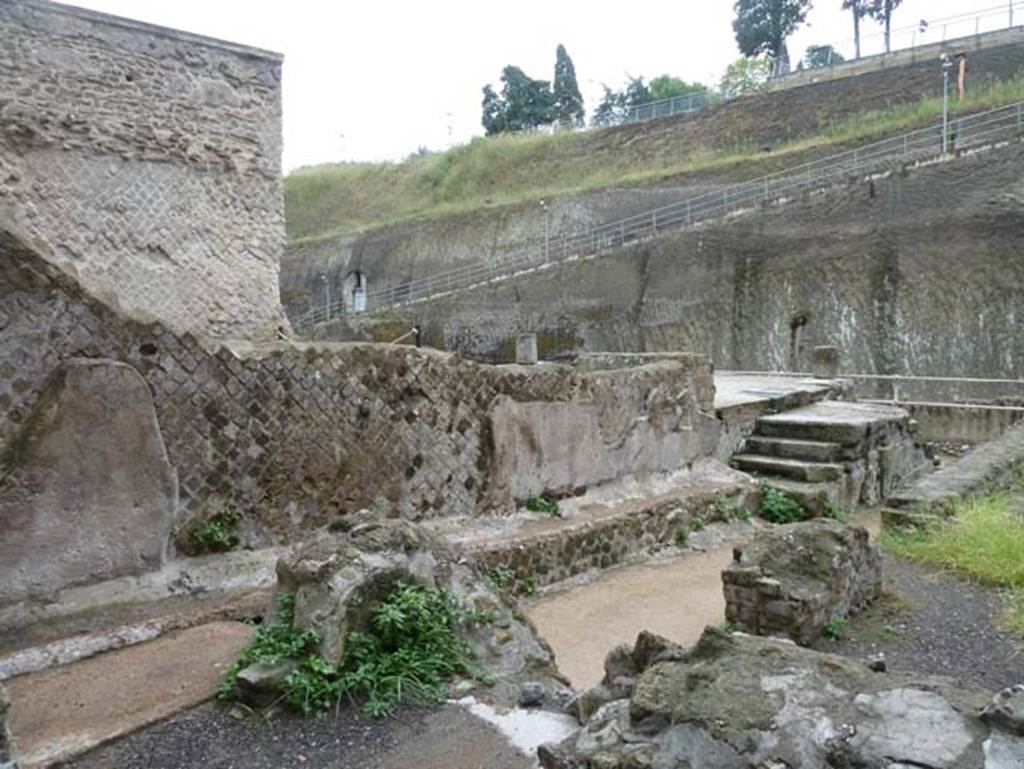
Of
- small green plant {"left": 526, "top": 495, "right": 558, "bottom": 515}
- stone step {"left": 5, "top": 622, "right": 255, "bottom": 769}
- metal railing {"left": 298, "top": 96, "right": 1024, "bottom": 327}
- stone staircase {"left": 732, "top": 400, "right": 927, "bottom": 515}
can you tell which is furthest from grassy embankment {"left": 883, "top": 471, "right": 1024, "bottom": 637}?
metal railing {"left": 298, "top": 96, "right": 1024, "bottom": 327}

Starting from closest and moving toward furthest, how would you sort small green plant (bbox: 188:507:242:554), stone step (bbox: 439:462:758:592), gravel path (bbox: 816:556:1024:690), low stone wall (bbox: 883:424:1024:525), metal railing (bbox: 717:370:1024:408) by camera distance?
gravel path (bbox: 816:556:1024:690), small green plant (bbox: 188:507:242:554), stone step (bbox: 439:462:758:592), low stone wall (bbox: 883:424:1024:525), metal railing (bbox: 717:370:1024:408)

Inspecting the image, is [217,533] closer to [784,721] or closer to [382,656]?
[382,656]

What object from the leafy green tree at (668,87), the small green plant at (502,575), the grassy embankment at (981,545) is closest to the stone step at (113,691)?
the small green plant at (502,575)

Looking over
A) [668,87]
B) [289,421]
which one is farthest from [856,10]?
[289,421]

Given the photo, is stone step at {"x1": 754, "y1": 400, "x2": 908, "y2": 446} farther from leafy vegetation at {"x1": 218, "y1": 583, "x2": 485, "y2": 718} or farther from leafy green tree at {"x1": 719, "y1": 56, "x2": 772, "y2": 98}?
leafy green tree at {"x1": 719, "y1": 56, "x2": 772, "y2": 98}

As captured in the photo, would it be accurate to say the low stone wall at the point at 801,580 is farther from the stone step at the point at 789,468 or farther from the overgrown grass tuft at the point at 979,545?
the stone step at the point at 789,468

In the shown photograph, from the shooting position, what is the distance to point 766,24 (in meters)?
40.7

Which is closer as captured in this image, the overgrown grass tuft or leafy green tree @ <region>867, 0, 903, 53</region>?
the overgrown grass tuft

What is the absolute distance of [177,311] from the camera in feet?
29.2

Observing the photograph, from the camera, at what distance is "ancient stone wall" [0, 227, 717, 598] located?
3.31m

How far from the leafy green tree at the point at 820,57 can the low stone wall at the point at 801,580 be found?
34022 millimetres

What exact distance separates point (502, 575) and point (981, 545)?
291 cm

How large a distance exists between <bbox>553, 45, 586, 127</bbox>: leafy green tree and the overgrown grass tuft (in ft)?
134

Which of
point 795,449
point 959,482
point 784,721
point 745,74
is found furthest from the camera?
point 745,74
